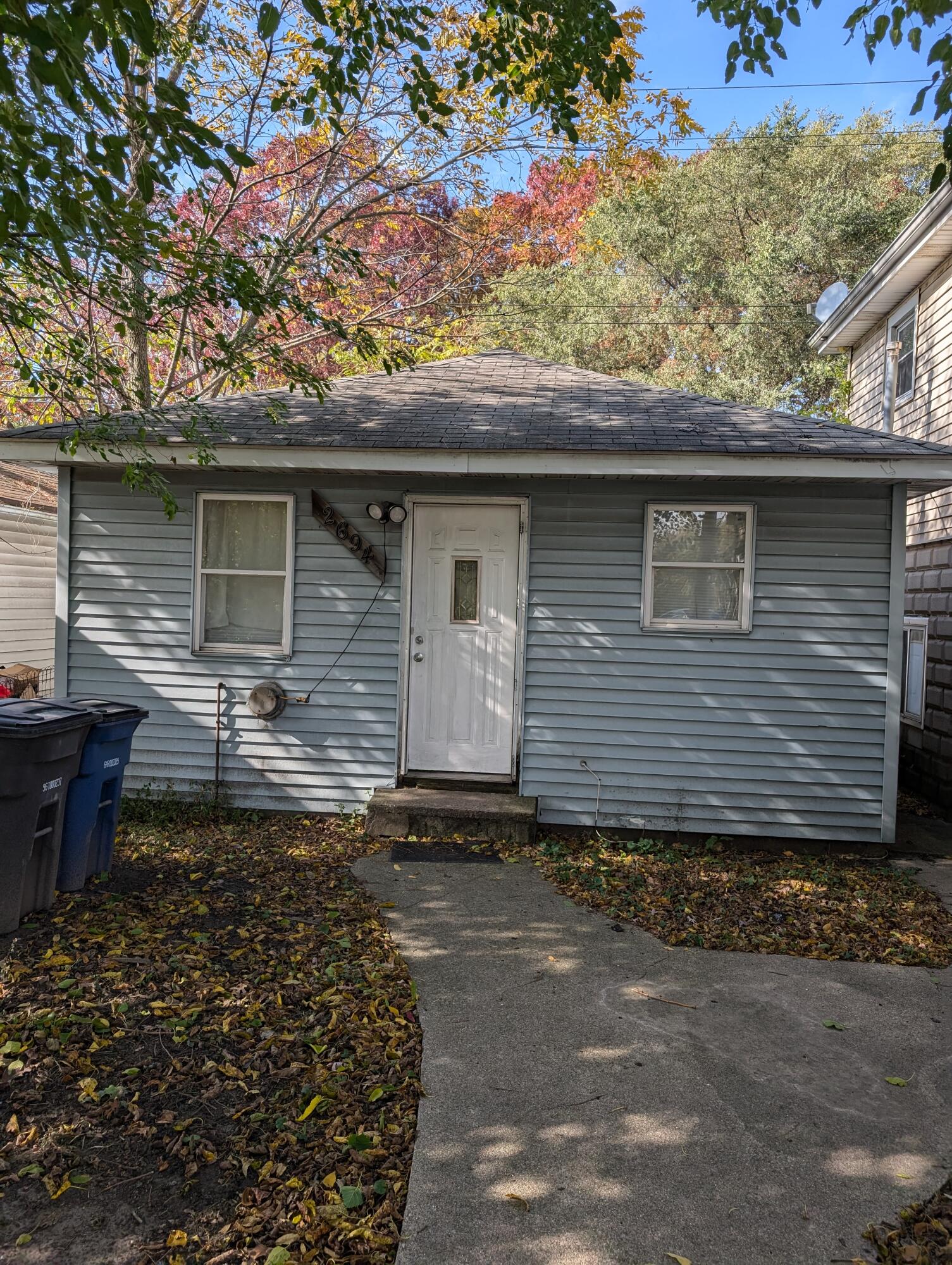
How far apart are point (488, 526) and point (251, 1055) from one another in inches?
171

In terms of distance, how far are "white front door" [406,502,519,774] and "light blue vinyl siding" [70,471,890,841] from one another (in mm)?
195

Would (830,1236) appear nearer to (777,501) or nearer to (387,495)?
(777,501)

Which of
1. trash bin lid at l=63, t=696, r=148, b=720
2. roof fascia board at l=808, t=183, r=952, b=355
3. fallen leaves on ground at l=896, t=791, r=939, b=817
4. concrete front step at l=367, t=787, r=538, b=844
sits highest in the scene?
roof fascia board at l=808, t=183, r=952, b=355

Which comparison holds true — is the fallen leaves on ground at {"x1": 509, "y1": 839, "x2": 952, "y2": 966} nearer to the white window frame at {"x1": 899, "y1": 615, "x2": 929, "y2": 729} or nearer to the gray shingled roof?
the gray shingled roof

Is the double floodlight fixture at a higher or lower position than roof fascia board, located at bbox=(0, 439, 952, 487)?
lower

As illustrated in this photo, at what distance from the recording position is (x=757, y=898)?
5.41m

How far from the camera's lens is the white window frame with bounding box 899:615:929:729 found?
898cm

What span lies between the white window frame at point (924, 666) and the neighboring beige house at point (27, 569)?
11493mm

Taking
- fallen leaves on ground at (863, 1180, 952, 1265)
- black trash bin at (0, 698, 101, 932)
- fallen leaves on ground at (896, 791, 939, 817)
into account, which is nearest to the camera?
fallen leaves on ground at (863, 1180, 952, 1265)

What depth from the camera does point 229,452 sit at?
620 cm

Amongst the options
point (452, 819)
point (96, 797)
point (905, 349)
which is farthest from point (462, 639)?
point (905, 349)

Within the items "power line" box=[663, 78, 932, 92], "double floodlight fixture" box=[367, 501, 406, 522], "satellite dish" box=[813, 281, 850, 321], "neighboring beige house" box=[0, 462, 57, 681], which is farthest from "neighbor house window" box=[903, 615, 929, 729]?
"neighboring beige house" box=[0, 462, 57, 681]

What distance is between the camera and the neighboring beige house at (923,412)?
8.24m

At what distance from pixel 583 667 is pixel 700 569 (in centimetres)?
115
